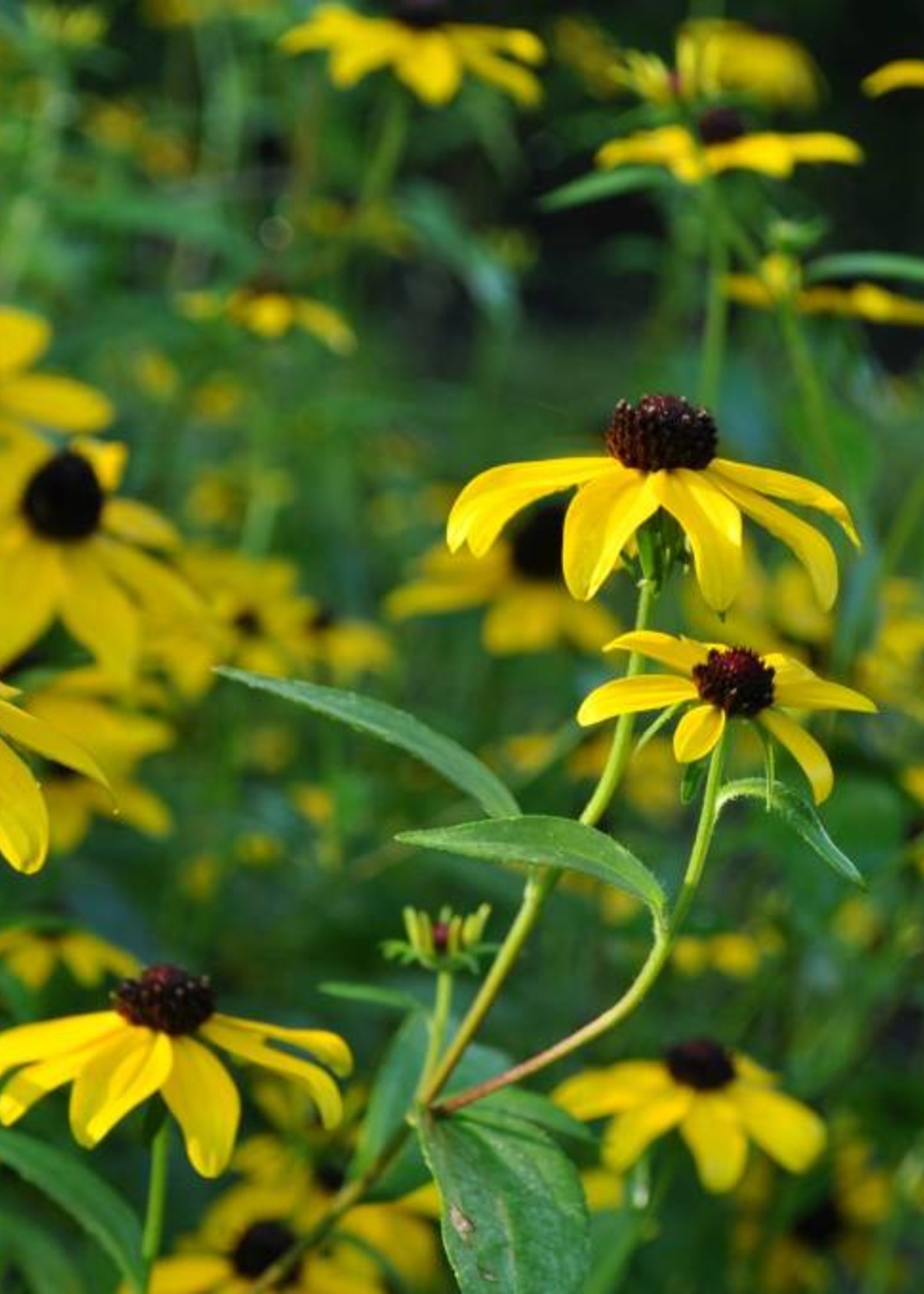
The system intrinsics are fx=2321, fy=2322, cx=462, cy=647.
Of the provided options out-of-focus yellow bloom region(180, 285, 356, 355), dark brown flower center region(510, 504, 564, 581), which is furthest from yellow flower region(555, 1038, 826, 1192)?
out-of-focus yellow bloom region(180, 285, 356, 355)

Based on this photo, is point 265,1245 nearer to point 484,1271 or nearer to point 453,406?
point 484,1271

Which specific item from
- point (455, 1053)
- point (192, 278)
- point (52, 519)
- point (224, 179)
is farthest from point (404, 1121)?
point (192, 278)

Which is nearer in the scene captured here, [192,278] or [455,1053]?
[455,1053]

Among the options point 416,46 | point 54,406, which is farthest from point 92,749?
point 416,46

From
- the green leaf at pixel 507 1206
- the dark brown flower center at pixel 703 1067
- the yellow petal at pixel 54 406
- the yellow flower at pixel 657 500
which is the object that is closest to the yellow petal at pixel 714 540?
the yellow flower at pixel 657 500

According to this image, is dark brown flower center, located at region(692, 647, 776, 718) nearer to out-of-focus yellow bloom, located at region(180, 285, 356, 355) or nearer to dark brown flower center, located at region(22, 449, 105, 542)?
dark brown flower center, located at region(22, 449, 105, 542)

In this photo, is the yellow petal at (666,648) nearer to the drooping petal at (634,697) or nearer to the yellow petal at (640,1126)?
the drooping petal at (634,697)
